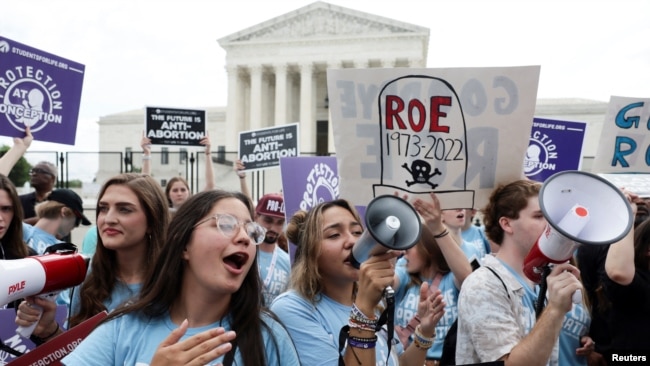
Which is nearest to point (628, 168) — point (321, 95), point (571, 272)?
point (571, 272)

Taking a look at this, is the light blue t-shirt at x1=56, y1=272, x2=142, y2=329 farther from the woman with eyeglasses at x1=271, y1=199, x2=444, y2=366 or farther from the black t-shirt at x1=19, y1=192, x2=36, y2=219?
the black t-shirt at x1=19, y1=192, x2=36, y2=219

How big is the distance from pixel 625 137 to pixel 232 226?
3603 millimetres

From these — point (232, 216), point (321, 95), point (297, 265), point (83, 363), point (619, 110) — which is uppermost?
point (321, 95)

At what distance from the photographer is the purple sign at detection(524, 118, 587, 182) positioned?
6727 millimetres

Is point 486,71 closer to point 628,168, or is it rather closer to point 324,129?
point 628,168

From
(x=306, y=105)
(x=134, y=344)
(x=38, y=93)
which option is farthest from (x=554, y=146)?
(x=306, y=105)

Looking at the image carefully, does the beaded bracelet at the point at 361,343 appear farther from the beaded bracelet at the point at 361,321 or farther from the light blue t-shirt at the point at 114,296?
the light blue t-shirt at the point at 114,296

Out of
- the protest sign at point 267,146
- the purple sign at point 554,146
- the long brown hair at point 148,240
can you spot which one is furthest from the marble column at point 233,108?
the long brown hair at point 148,240

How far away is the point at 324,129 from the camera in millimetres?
53844

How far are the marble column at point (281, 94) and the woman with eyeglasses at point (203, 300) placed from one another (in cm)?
4679

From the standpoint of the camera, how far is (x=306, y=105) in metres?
48.5

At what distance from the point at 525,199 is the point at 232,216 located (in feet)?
5.28

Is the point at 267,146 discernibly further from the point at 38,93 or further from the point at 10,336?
the point at 10,336

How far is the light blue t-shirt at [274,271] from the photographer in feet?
15.7
